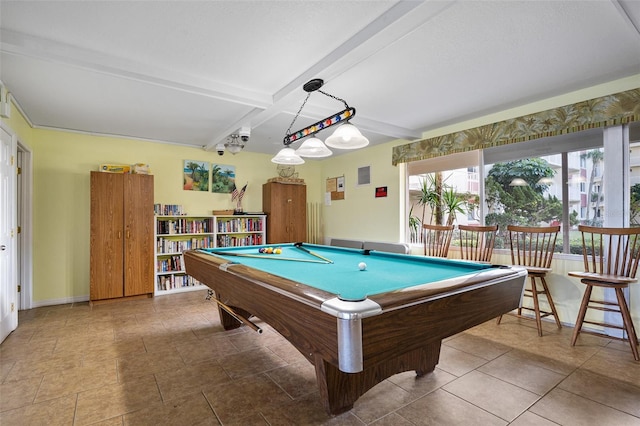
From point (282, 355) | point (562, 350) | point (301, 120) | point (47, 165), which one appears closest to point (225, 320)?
point (282, 355)

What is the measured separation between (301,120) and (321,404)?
10.2 ft

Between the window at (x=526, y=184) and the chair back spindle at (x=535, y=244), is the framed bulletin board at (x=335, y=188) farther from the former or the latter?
the chair back spindle at (x=535, y=244)

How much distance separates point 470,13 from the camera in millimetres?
1979

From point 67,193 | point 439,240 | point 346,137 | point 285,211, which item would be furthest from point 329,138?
point 67,193

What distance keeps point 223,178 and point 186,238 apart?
1.20 metres

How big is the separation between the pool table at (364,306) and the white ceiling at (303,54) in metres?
1.54

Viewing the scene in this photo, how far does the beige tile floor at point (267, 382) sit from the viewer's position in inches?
70.1

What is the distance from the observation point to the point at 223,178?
5531mm

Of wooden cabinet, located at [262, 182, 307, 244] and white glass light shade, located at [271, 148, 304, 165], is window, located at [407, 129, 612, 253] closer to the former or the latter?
wooden cabinet, located at [262, 182, 307, 244]

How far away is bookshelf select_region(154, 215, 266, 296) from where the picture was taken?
4805 millimetres

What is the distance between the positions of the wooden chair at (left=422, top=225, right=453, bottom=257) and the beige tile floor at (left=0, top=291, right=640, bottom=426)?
101cm

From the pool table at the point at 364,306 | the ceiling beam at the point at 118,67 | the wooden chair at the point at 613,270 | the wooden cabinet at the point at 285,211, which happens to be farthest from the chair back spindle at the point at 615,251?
the wooden cabinet at the point at 285,211

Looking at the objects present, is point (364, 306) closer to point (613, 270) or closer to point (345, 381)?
point (345, 381)

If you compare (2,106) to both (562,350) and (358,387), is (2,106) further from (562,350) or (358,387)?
(562,350)
